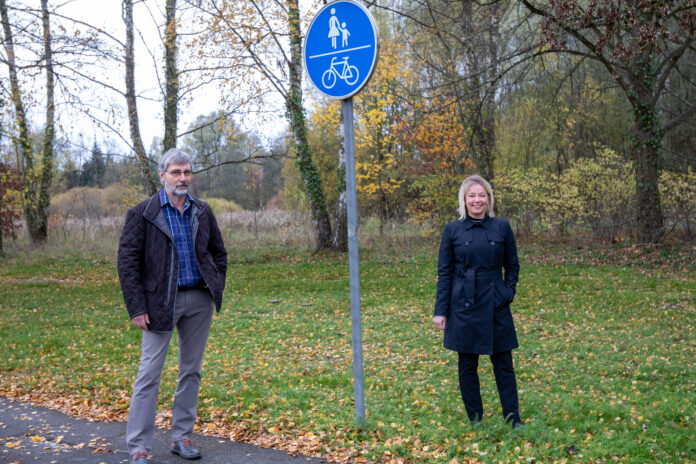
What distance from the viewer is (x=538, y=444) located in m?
4.35

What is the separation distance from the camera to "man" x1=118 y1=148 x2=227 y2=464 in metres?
3.98

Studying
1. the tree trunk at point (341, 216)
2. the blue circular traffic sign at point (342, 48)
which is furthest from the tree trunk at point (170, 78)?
the blue circular traffic sign at point (342, 48)

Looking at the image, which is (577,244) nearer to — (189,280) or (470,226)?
(470,226)

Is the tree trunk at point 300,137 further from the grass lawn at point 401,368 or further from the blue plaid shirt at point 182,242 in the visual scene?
the blue plaid shirt at point 182,242

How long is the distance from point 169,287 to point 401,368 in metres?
3.72

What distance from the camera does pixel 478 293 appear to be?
14.8ft

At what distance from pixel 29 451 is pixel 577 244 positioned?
1656 cm

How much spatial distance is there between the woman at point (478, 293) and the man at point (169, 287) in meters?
1.78

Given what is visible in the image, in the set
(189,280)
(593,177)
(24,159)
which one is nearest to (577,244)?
(593,177)

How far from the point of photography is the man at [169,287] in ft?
13.1

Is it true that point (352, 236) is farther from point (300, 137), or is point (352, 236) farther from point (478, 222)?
point (300, 137)

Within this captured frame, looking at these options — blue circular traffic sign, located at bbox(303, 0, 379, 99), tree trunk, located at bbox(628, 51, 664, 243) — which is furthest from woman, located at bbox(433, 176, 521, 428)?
tree trunk, located at bbox(628, 51, 664, 243)

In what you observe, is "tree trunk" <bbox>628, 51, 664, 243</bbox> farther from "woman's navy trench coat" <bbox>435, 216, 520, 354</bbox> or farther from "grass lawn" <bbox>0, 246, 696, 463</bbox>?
"woman's navy trench coat" <bbox>435, 216, 520, 354</bbox>

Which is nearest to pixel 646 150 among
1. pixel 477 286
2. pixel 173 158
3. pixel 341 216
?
pixel 341 216
